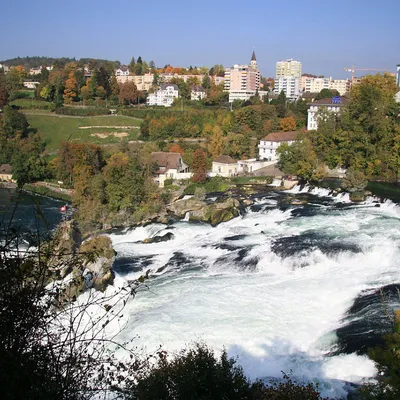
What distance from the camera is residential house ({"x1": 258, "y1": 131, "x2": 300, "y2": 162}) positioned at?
40.8m

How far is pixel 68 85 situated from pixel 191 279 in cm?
5326

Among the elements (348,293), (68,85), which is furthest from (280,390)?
(68,85)

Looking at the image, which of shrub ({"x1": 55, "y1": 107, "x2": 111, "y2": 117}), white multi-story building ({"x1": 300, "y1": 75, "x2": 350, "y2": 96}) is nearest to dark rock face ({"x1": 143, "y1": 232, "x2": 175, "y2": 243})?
shrub ({"x1": 55, "y1": 107, "x2": 111, "y2": 117})

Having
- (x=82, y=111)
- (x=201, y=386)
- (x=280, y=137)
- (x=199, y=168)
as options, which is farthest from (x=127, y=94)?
(x=201, y=386)

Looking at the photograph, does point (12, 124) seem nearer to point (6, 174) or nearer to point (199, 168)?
point (6, 174)

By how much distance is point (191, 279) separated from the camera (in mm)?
17406

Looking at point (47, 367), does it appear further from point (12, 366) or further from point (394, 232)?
point (394, 232)

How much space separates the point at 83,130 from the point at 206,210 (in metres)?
31.2

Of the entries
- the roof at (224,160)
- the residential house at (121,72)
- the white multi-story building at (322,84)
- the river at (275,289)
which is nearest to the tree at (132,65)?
the residential house at (121,72)

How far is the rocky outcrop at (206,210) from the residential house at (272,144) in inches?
564

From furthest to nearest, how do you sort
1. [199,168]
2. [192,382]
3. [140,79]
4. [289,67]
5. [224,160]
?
1. [289,67]
2. [140,79]
3. [224,160]
4. [199,168]
5. [192,382]

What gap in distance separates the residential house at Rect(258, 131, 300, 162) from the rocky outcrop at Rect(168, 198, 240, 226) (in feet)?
47.0

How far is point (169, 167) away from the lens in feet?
117

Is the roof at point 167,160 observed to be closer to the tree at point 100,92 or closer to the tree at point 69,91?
the tree at point 100,92
